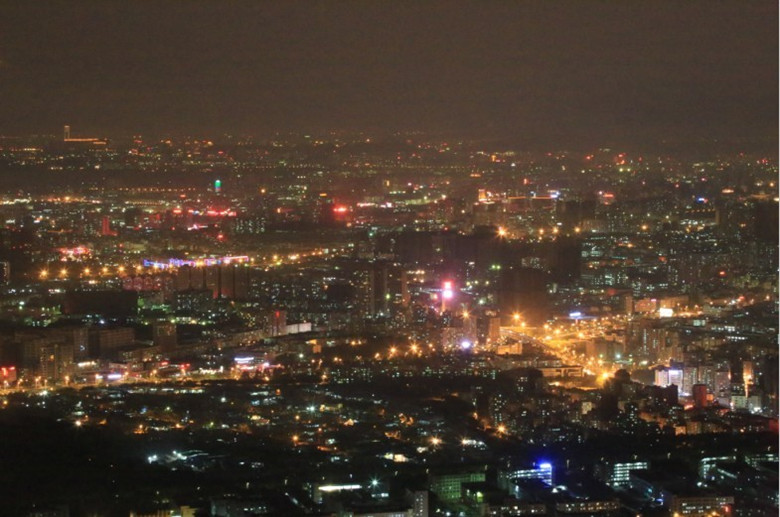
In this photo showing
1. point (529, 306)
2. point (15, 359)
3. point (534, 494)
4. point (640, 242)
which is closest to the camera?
point (534, 494)

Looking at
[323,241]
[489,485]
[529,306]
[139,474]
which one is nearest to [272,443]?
[139,474]

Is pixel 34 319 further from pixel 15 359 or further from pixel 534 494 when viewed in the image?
pixel 534 494

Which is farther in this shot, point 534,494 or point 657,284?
point 657,284

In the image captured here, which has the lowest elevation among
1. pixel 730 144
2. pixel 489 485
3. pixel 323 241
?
pixel 489 485

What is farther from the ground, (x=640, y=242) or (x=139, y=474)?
(x=640, y=242)

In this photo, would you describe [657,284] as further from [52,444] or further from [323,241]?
[52,444]

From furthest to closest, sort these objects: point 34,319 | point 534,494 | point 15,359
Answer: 1. point 34,319
2. point 15,359
3. point 534,494

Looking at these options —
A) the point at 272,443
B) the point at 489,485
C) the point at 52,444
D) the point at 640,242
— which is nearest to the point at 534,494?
the point at 489,485
